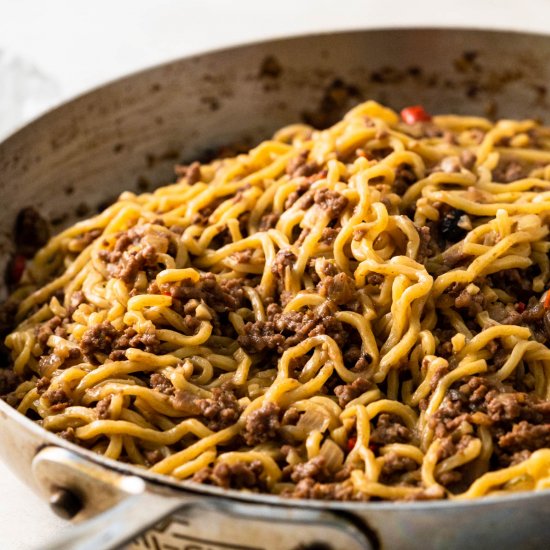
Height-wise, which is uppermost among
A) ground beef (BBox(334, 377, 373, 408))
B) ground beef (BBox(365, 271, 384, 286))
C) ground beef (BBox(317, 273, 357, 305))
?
ground beef (BBox(365, 271, 384, 286))

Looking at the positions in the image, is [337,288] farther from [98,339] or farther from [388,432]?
[98,339]

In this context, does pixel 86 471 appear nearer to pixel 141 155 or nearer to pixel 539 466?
pixel 539 466

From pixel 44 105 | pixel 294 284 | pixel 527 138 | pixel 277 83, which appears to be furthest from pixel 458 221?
pixel 44 105

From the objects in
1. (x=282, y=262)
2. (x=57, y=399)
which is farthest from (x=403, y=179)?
(x=57, y=399)

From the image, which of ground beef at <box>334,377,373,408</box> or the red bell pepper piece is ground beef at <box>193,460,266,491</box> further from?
the red bell pepper piece

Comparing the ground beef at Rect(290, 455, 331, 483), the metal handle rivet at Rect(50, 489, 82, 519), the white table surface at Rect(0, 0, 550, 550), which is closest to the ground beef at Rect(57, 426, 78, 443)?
the metal handle rivet at Rect(50, 489, 82, 519)

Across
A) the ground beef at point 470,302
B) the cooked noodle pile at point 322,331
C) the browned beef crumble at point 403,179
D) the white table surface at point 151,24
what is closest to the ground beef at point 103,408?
the cooked noodle pile at point 322,331
